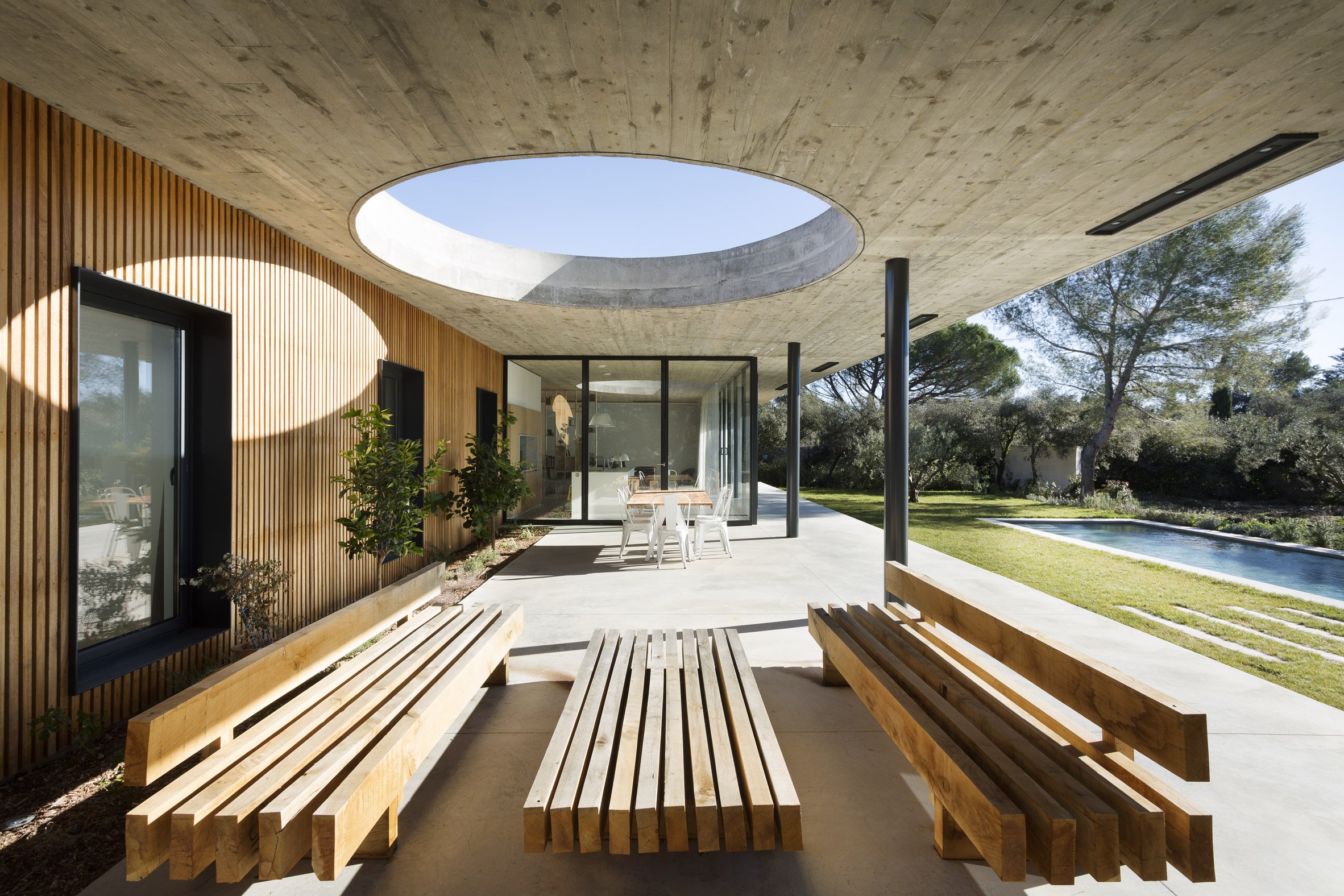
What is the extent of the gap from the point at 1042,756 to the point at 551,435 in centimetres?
978

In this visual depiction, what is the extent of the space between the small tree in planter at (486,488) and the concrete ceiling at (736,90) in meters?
3.93

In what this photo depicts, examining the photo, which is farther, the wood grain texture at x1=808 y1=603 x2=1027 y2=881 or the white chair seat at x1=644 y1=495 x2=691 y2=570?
the white chair seat at x1=644 y1=495 x2=691 y2=570

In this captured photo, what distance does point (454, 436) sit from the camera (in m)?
8.09

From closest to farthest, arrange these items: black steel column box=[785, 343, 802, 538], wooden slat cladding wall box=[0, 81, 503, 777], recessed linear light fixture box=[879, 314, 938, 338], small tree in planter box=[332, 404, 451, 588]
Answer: wooden slat cladding wall box=[0, 81, 503, 777]
small tree in planter box=[332, 404, 451, 588]
recessed linear light fixture box=[879, 314, 938, 338]
black steel column box=[785, 343, 802, 538]

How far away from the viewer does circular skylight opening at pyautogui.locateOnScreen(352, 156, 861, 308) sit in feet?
17.9

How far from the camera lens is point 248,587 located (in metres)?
3.73

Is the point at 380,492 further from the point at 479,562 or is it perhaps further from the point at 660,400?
the point at 660,400

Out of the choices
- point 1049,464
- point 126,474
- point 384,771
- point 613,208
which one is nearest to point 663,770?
point 384,771

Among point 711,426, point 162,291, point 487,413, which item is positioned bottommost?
point 711,426

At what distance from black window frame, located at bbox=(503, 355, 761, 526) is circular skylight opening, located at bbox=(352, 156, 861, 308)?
109 inches

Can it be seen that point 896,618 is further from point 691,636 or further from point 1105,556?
point 1105,556

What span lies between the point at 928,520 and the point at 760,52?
12.2 m

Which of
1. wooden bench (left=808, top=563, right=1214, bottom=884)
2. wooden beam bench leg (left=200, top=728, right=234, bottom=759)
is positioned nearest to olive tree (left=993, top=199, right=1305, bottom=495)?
wooden bench (left=808, top=563, right=1214, bottom=884)

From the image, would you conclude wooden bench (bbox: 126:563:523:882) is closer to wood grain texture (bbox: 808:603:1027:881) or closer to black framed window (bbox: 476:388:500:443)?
wood grain texture (bbox: 808:603:1027:881)
